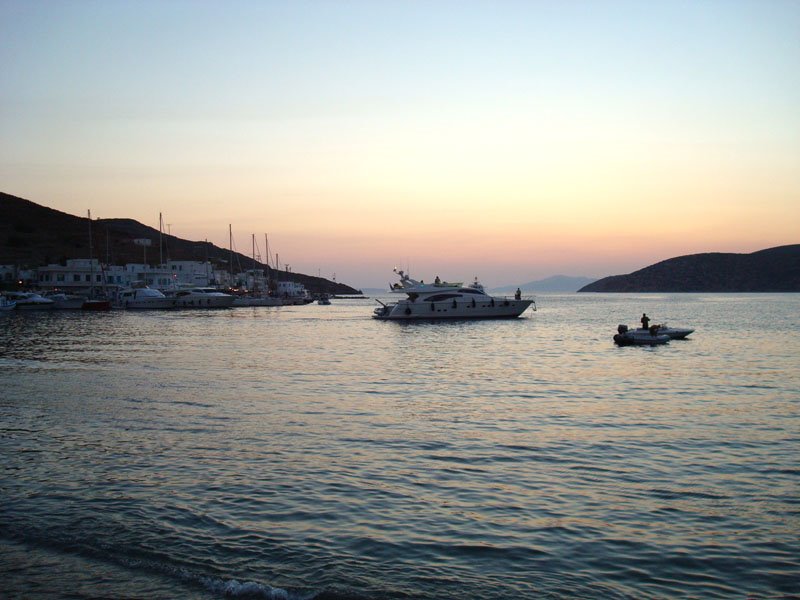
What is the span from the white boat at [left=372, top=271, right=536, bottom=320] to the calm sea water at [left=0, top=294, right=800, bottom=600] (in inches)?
1877

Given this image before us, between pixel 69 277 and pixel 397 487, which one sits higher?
pixel 69 277

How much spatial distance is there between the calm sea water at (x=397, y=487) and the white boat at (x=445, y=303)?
47.7 m

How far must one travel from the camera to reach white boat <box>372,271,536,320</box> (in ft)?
252

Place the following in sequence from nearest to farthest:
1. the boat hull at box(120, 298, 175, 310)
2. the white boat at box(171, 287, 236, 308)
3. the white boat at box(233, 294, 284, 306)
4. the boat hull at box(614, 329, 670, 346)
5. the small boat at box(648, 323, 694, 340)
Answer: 1. the boat hull at box(614, 329, 670, 346)
2. the small boat at box(648, 323, 694, 340)
3. the boat hull at box(120, 298, 175, 310)
4. the white boat at box(171, 287, 236, 308)
5. the white boat at box(233, 294, 284, 306)

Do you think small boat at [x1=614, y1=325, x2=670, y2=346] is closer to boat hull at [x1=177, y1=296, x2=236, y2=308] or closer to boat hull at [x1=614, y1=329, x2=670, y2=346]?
boat hull at [x1=614, y1=329, x2=670, y2=346]

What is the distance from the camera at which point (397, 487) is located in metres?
12.9

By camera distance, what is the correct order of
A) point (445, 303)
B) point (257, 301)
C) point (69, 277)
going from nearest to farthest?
point (445, 303) → point (257, 301) → point (69, 277)

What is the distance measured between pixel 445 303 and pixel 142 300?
54.8 metres

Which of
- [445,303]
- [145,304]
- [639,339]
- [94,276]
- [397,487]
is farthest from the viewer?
[94,276]

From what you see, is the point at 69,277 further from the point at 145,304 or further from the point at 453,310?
the point at 453,310

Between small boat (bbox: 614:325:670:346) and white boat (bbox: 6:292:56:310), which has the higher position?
white boat (bbox: 6:292:56:310)

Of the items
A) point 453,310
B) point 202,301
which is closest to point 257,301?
point 202,301

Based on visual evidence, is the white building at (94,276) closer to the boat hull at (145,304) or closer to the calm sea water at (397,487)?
the boat hull at (145,304)

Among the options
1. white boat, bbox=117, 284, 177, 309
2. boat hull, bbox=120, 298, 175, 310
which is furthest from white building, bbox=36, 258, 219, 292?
boat hull, bbox=120, 298, 175, 310
